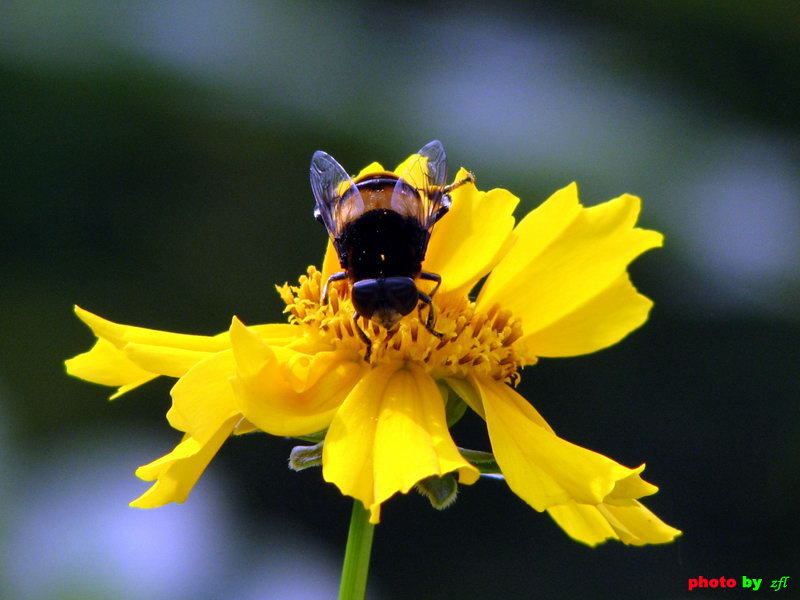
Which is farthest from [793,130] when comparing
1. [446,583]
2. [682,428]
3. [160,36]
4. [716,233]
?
[160,36]

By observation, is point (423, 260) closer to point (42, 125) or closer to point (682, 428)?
point (682, 428)

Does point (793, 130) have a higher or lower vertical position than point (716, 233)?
higher

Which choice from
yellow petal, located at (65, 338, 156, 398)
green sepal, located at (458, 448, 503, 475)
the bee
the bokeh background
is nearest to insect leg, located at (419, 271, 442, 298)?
the bee

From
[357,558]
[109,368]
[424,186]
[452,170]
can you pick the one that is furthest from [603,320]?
[452,170]

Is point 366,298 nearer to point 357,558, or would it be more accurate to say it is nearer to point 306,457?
point 306,457

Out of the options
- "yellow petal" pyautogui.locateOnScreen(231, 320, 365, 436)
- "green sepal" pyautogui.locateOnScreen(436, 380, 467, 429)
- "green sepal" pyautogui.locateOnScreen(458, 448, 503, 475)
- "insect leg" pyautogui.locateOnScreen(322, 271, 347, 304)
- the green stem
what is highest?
"insect leg" pyautogui.locateOnScreen(322, 271, 347, 304)

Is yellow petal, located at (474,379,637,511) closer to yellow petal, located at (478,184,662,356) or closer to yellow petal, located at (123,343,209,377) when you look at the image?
yellow petal, located at (478,184,662,356)
